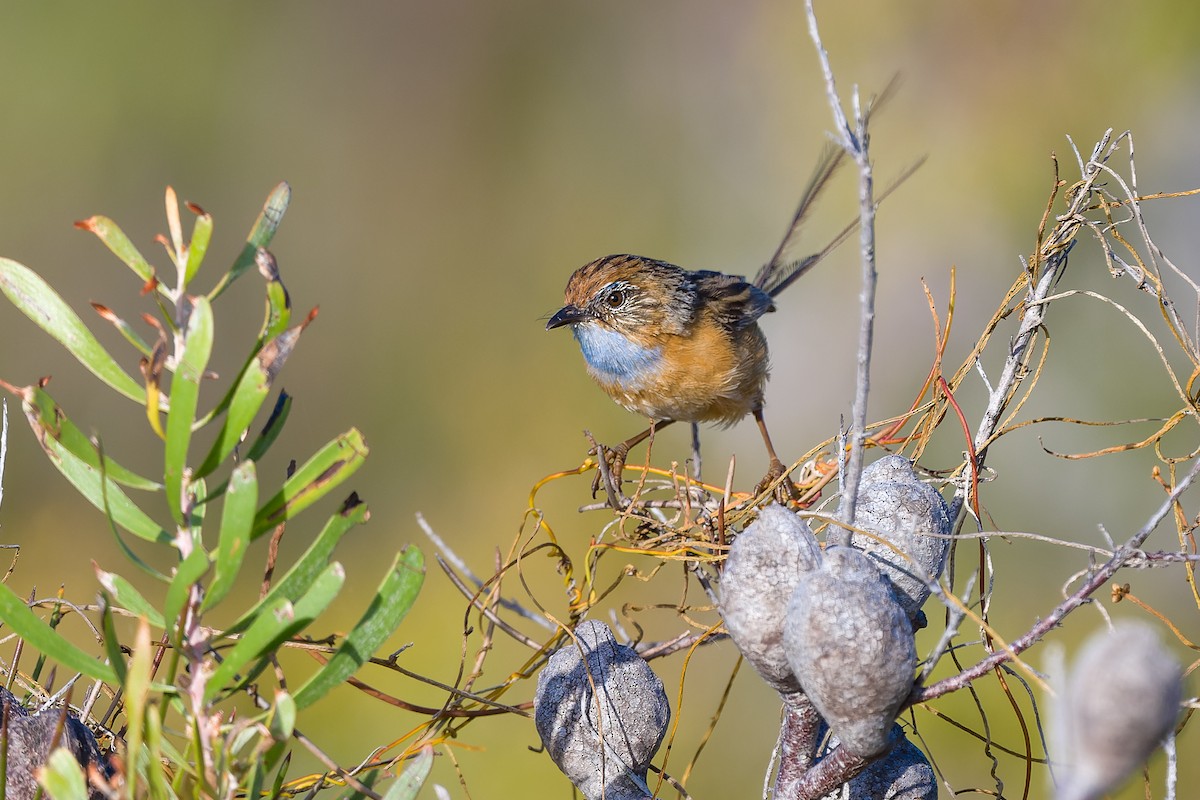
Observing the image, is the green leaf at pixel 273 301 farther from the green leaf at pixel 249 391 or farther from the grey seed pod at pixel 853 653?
the grey seed pod at pixel 853 653

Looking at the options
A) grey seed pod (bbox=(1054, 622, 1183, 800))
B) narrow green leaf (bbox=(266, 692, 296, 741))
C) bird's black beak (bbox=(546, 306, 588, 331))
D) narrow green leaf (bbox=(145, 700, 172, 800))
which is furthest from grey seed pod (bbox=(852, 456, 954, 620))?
bird's black beak (bbox=(546, 306, 588, 331))

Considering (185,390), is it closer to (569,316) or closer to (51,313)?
(51,313)

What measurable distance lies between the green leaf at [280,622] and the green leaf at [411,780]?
18 centimetres

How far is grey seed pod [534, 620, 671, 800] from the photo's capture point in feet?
4.40

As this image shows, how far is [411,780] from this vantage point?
3.36 ft

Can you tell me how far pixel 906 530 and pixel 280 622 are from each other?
74 centimetres

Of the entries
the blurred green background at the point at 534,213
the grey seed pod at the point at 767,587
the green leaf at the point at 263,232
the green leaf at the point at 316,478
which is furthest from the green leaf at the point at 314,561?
the blurred green background at the point at 534,213

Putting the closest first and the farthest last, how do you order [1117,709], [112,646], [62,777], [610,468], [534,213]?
[1117,709] < [62,777] < [112,646] < [610,468] < [534,213]

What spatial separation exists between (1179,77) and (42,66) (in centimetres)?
562

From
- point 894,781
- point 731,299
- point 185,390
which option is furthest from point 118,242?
point 731,299

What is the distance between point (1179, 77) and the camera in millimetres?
4664

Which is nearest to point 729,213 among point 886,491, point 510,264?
point 510,264

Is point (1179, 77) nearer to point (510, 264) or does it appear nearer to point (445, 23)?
point (510, 264)

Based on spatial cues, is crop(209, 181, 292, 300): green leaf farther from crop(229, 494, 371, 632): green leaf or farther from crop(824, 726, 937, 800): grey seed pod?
crop(824, 726, 937, 800): grey seed pod
